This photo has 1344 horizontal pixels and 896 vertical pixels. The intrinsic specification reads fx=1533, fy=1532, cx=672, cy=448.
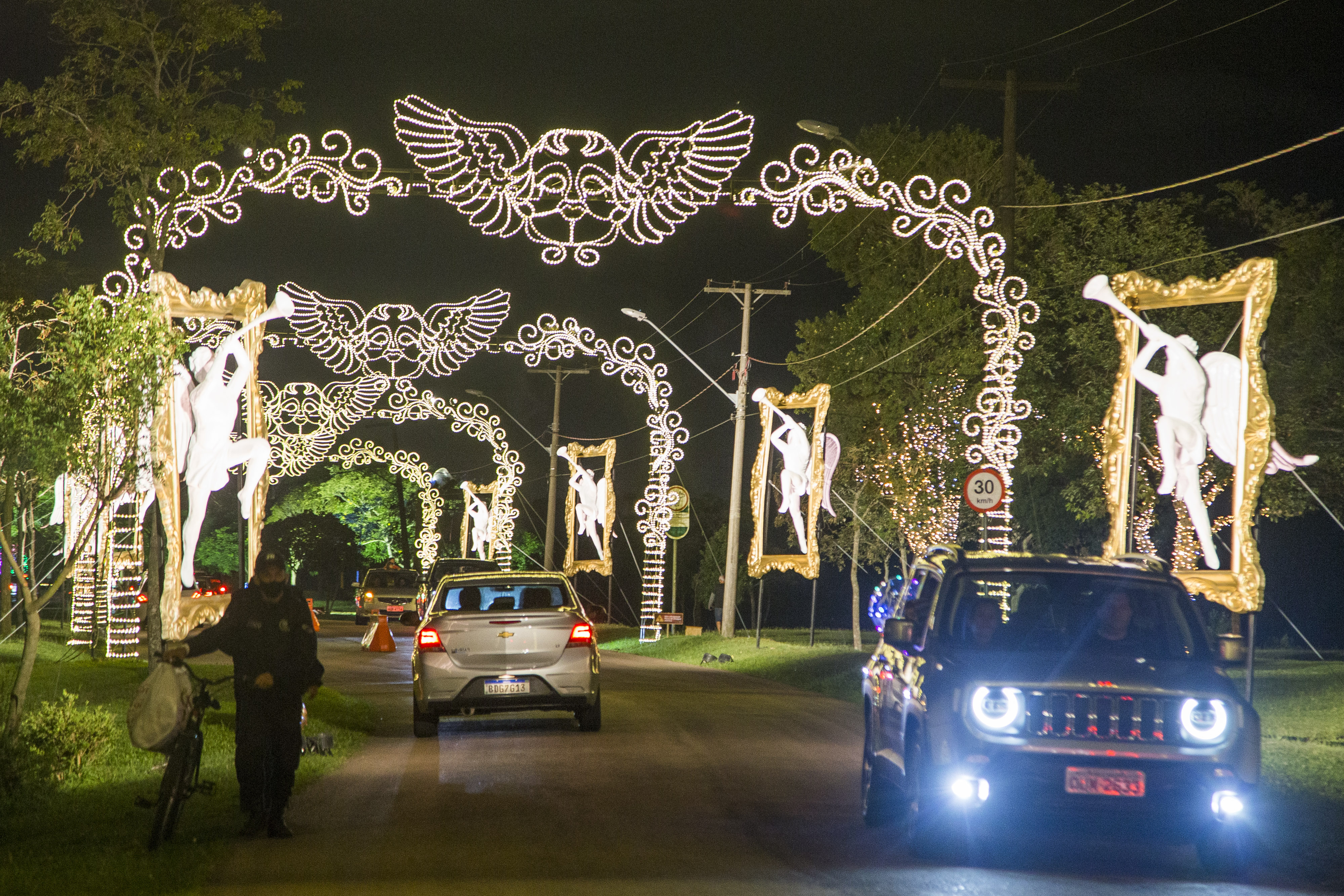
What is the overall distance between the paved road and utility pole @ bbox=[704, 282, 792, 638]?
63.0 ft

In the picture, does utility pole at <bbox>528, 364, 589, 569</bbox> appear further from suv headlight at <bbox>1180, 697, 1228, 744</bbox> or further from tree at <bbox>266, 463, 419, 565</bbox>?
suv headlight at <bbox>1180, 697, 1228, 744</bbox>

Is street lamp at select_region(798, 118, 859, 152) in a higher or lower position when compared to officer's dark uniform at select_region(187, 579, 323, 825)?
higher

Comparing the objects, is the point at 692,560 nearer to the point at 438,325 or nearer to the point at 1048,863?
the point at 438,325

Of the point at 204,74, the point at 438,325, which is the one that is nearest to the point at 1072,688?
the point at 204,74

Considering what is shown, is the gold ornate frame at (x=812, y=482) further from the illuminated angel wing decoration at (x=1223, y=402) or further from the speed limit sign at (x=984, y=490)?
the illuminated angel wing decoration at (x=1223, y=402)

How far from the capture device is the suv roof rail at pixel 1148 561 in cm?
965

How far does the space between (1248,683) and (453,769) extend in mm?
7718

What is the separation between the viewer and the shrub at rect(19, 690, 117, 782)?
39.2 feet

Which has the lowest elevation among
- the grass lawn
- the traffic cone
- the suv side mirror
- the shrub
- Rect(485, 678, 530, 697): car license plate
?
the traffic cone

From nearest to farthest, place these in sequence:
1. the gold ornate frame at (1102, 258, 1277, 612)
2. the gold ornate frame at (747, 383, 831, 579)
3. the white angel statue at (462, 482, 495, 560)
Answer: the gold ornate frame at (1102, 258, 1277, 612) → the gold ornate frame at (747, 383, 831, 579) → the white angel statue at (462, 482, 495, 560)

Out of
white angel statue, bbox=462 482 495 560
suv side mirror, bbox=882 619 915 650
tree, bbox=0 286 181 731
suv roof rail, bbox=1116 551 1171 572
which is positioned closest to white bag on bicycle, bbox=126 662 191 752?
tree, bbox=0 286 181 731

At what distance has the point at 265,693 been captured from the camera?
9.53 metres

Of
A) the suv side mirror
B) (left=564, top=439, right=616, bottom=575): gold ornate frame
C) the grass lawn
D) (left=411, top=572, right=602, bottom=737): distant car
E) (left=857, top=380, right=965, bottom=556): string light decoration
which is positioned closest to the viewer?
the grass lawn

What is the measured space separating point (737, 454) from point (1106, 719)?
92.5 feet
